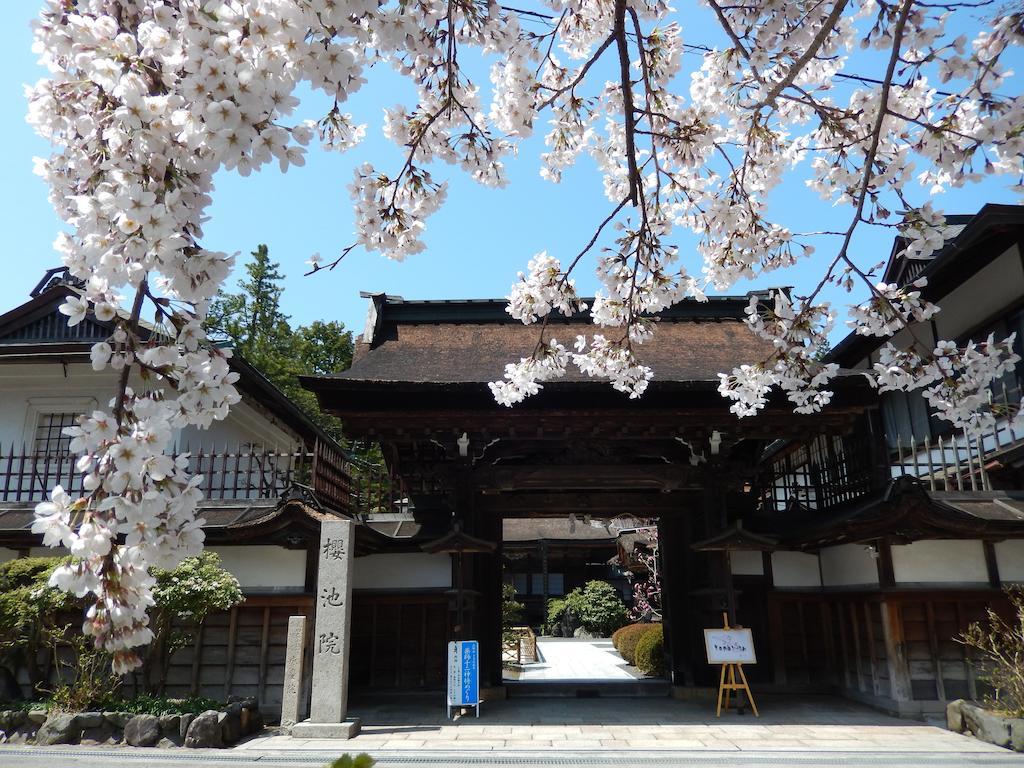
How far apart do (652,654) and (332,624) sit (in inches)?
312

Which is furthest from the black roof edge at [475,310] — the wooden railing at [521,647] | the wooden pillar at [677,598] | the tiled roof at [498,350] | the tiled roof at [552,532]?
the tiled roof at [552,532]

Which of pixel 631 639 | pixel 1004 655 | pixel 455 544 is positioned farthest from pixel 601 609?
pixel 1004 655

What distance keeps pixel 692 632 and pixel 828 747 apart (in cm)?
357

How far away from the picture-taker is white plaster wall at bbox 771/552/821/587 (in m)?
10.9

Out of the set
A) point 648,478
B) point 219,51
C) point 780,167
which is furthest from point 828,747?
point 219,51

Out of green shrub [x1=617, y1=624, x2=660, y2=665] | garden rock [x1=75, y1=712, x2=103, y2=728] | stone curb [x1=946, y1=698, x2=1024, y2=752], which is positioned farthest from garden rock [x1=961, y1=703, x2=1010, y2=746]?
garden rock [x1=75, y1=712, x2=103, y2=728]

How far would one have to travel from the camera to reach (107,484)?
2.29 m

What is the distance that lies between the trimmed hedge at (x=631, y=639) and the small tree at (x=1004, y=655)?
24.6 feet

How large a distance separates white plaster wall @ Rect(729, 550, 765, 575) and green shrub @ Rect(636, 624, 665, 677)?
152 inches

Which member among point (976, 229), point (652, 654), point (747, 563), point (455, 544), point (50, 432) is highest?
point (976, 229)

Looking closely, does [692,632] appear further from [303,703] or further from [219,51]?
[219,51]

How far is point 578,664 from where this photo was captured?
55.3 ft

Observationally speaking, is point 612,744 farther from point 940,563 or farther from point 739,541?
point 940,563

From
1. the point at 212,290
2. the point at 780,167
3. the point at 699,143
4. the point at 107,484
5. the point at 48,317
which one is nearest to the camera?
the point at 107,484
